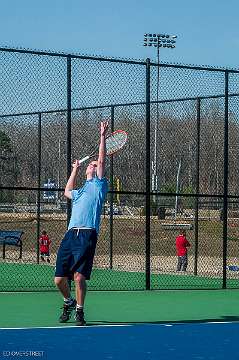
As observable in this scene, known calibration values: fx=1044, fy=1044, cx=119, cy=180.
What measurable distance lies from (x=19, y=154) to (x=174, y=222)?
5.27m

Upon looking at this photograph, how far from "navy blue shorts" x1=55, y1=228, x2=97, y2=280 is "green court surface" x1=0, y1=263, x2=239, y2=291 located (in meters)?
5.21

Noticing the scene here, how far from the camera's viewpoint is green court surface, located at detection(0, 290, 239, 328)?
12.8m

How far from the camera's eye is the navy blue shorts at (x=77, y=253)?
1208 centimetres

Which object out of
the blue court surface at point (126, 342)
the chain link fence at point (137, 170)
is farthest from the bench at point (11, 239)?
the blue court surface at point (126, 342)

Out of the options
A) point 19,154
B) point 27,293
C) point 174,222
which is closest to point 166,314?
point 27,293

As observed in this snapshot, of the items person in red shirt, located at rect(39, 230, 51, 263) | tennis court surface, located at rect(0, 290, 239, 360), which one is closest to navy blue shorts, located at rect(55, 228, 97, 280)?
tennis court surface, located at rect(0, 290, 239, 360)

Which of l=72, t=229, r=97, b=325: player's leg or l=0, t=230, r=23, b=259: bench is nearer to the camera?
l=72, t=229, r=97, b=325: player's leg

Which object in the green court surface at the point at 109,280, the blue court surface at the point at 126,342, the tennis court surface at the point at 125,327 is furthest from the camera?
the green court surface at the point at 109,280

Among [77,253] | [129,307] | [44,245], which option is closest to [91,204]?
[77,253]

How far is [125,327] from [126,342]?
1250 mm

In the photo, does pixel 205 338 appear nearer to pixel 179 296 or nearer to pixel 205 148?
pixel 179 296

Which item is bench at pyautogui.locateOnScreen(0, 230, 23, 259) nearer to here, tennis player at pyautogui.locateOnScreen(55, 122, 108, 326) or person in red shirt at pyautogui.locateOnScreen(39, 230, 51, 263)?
person in red shirt at pyautogui.locateOnScreen(39, 230, 51, 263)

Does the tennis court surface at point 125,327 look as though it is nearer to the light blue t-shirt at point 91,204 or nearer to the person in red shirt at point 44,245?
the light blue t-shirt at point 91,204

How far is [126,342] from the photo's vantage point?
34.8 feet
